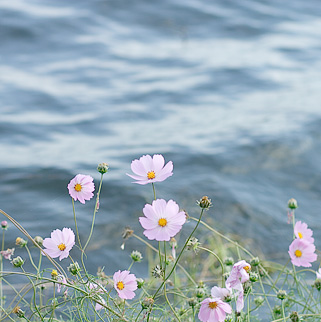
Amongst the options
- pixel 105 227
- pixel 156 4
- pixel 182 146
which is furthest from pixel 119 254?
pixel 156 4

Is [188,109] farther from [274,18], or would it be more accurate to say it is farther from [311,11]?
[311,11]

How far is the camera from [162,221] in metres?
1.12

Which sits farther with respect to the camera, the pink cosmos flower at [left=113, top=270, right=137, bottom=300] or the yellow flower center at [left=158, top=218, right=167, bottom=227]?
the pink cosmos flower at [left=113, top=270, right=137, bottom=300]

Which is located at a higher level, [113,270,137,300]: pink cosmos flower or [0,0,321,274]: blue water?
[113,270,137,300]: pink cosmos flower

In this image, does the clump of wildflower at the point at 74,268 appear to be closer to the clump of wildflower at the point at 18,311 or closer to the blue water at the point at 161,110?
the clump of wildflower at the point at 18,311

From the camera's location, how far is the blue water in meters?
3.24

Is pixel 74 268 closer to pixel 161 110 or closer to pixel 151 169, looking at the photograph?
pixel 151 169

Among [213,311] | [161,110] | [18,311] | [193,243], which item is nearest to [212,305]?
Answer: [213,311]

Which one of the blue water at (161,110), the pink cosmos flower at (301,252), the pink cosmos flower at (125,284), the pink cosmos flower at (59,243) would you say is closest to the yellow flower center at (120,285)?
the pink cosmos flower at (125,284)

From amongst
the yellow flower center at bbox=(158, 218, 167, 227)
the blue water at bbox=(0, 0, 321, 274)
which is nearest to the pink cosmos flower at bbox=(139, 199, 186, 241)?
the yellow flower center at bbox=(158, 218, 167, 227)

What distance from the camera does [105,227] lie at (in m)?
3.03

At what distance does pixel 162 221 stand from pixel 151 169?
142 mm

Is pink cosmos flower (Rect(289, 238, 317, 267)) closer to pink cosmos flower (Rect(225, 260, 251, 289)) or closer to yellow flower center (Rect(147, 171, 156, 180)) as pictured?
pink cosmos flower (Rect(225, 260, 251, 289))

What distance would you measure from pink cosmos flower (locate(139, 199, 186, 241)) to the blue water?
159 cm
